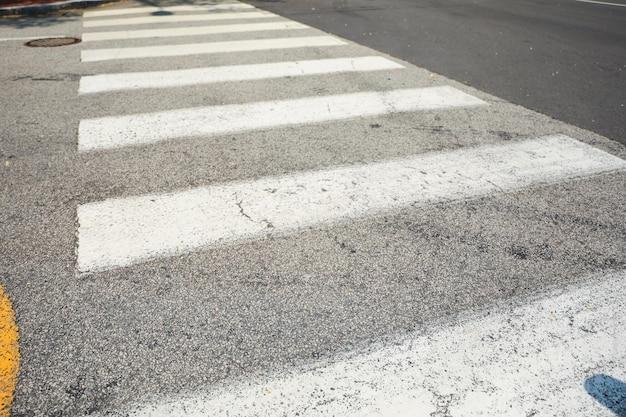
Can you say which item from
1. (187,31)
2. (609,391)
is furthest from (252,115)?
(187,31)

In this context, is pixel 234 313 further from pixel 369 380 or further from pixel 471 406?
pixel 471 406

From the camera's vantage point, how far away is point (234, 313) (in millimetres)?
2510

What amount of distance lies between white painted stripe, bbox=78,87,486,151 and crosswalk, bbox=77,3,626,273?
0.04ft

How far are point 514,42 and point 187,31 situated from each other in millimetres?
5860

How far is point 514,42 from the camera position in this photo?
338 inches

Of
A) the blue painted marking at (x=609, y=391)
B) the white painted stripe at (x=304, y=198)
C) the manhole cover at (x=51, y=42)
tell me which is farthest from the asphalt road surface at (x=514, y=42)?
the manhole cover at (x=51, y=42)

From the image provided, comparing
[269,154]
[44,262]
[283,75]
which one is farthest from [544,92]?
[44,262]

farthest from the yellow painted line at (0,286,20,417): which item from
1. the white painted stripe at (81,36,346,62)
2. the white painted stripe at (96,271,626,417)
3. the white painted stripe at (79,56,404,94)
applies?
the white painted stripe at (81,36,346,62)

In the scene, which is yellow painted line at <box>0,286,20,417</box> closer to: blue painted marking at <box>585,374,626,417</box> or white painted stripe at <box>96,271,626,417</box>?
white painted stripe at <box>96,271,626,417</box>

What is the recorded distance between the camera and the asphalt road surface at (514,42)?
226 inches

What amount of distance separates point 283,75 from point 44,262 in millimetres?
4279

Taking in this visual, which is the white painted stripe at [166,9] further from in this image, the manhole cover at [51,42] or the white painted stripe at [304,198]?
the white painted stripe at [304,198]

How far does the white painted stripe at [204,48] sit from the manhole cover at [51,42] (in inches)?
29.2

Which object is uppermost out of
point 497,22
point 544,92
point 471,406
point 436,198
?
point 497,22
